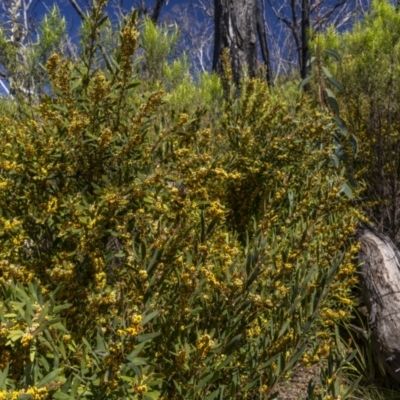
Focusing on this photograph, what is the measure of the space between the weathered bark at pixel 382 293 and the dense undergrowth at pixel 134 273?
0.63 meters

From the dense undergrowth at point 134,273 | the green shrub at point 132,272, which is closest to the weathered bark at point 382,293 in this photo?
the dense undergrowth at point 134,273

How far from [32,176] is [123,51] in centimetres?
45

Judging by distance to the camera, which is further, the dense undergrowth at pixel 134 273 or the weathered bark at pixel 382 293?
the weathered bark at pixel 382 293

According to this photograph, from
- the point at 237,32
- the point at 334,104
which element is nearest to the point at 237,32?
the point at 237,32

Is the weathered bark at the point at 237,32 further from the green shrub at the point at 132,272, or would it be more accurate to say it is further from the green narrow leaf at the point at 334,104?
the green shrub at the point at 132,272

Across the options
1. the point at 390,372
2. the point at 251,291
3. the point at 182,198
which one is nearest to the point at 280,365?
the point at 251,291

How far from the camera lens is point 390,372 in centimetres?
238

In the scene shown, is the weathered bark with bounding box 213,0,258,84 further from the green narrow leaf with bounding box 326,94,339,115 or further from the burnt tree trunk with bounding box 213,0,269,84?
the green narrow leaf with bounding box 326,94,339,115

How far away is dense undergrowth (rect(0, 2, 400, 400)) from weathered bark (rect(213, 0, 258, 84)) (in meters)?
2.44

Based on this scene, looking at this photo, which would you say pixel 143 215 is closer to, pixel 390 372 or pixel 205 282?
pixel 205 282

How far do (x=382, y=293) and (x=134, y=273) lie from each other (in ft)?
5.61

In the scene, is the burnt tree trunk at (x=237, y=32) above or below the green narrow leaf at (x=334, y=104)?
above

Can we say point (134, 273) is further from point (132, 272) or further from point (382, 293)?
point (382, 293)

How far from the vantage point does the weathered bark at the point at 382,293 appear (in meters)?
2.41
